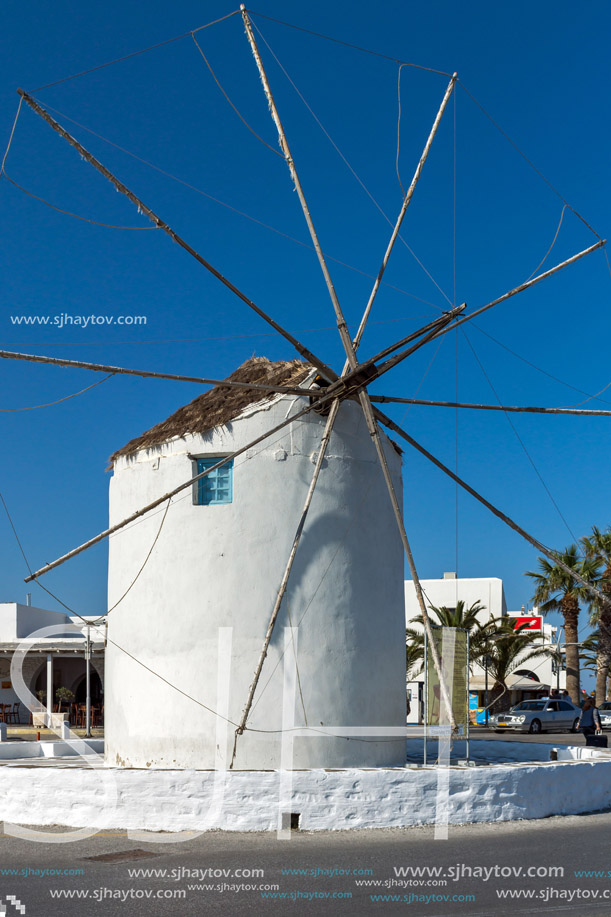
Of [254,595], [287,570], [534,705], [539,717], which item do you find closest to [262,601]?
[254,595]

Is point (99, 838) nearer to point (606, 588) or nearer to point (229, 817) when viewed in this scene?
point (229, 817)

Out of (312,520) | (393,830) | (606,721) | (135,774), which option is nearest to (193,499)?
(312,520)

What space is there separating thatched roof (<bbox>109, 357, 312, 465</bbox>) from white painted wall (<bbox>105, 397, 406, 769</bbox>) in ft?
0.52

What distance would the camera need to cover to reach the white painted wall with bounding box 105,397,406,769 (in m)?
12.3

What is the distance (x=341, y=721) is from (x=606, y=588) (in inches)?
1046

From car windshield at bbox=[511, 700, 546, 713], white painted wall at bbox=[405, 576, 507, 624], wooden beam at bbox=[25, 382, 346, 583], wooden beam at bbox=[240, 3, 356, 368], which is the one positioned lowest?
car windshield at bbox=[511, 700, 546, 713]

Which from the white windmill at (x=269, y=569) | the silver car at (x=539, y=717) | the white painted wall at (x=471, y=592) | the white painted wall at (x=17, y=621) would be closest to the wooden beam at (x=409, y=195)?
the white windmill at (x=269, y=569)

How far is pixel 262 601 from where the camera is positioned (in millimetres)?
12344

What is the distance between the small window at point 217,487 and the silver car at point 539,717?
22.7m

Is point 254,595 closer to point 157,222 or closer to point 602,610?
point 157,222

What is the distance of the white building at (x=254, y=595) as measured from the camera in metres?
12.3

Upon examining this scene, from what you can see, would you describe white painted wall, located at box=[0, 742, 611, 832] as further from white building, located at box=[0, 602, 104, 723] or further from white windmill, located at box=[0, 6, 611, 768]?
white building, located at box=[0, 602, 104, 723]

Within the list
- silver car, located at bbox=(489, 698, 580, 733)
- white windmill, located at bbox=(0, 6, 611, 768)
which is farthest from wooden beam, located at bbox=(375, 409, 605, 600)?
silver car, located at bbox=(489, 698, 580, 733)

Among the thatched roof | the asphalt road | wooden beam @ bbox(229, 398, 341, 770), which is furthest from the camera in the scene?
the thatched roof
